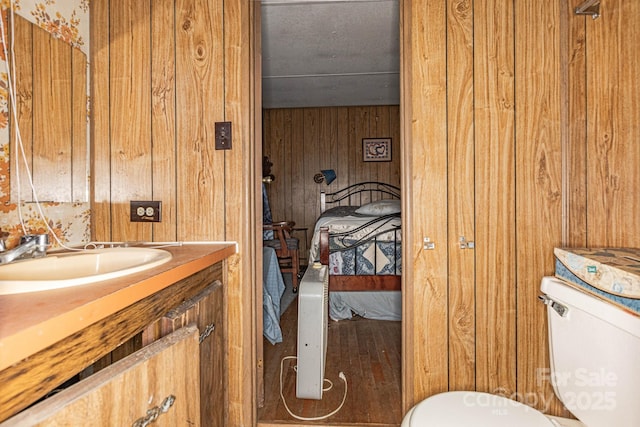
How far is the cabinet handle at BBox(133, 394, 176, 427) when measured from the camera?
0.72 m

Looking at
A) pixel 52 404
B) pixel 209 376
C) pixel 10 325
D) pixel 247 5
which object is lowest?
pixel 209 376

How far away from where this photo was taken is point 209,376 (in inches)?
48.5

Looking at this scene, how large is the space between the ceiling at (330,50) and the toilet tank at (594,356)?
2110 millimetres

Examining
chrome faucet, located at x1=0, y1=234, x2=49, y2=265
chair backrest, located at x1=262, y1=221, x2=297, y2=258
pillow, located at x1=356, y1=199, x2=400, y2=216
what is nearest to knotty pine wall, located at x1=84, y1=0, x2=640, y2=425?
chrome faucet, located at x1=0, y1=234, x2=49, y2=265

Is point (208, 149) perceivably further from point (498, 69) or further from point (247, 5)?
point (498, 69)

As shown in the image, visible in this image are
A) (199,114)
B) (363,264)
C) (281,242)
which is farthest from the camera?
(281,242)

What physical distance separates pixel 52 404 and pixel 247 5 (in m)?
1.58

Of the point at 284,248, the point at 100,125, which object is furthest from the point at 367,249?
the point at 100,125

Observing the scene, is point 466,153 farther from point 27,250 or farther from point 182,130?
point 27,250

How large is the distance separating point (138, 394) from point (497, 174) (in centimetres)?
147

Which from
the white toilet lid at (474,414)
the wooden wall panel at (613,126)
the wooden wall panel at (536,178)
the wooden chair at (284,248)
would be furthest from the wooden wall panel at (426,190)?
the wooden chair at (284,248)

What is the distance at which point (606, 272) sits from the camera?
97 centimetres

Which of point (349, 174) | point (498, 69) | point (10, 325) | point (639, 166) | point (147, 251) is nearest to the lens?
point (10, 325)

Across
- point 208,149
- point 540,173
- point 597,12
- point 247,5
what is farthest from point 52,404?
point 597,12
